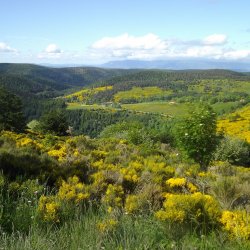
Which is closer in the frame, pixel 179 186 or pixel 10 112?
pixel 179 186

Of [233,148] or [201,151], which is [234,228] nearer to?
[201,151]

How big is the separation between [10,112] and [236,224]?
164 ft

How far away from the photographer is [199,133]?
64.2 feet

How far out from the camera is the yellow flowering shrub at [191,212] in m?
4.69

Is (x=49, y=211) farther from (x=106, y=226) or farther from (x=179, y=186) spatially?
(x=179, y=186)

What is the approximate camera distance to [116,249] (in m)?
3.55

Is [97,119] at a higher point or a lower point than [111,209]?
lower


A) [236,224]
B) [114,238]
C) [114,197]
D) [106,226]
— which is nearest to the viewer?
[114,238]

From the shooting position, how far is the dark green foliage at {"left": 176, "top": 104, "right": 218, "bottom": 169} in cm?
1950

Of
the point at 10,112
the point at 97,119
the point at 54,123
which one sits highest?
the point at 10,112

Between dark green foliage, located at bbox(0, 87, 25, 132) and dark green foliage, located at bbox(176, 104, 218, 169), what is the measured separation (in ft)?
106

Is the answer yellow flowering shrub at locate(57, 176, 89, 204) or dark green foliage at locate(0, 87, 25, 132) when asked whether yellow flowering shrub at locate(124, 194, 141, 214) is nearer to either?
yellow flowering shrub at locate(57, 176, 89, 204)

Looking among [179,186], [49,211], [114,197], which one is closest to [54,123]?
[179,186]

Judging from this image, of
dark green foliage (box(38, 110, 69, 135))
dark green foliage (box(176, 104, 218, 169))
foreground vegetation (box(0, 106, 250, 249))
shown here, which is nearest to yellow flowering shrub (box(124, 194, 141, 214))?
foreground vegetation (box(0, 106, 250, 249))
